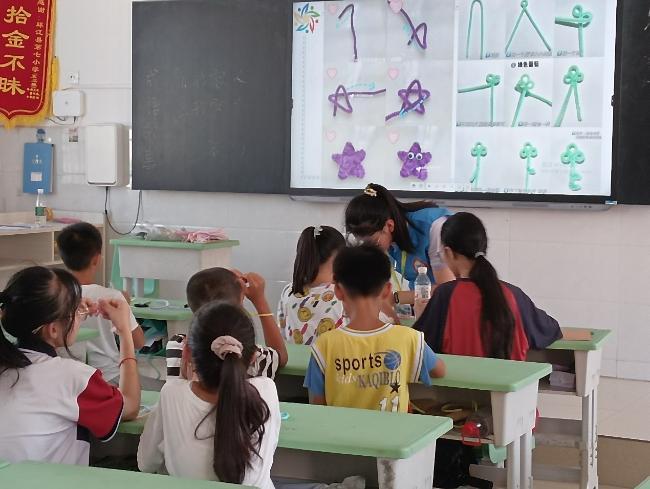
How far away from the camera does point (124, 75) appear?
277 inches

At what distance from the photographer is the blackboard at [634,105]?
213 inches

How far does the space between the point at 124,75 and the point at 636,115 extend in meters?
3.41

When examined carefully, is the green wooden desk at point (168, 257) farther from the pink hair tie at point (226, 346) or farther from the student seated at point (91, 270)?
the pink hair tie at point (226, 346)

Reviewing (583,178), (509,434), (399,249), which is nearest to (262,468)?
(509,434)

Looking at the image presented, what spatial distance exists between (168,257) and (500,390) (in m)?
3.68

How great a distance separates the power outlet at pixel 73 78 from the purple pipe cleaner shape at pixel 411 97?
2.40 metres

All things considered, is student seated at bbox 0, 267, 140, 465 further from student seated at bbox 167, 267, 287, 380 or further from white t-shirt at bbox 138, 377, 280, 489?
student seated at bbox 167, 267, 287, 380

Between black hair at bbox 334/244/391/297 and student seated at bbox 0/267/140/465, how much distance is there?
2.34 ft

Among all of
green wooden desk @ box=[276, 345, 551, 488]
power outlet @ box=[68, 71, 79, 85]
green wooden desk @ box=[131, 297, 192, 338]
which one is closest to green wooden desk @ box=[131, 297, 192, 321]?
green wooden desk @ box=[131, 297, 192, 338]

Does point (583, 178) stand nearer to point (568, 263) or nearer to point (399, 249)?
point (568, 263)

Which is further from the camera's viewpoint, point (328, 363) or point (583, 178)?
point (583, 178)

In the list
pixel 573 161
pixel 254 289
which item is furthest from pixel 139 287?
pixel 254 289

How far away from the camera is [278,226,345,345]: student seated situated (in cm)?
366

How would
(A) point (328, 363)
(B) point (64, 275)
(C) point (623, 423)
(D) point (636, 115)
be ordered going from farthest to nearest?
(D) point (636, 115) → (C) point (623, 423) → (A) point (328, 363) → (B) point (64, 275)
